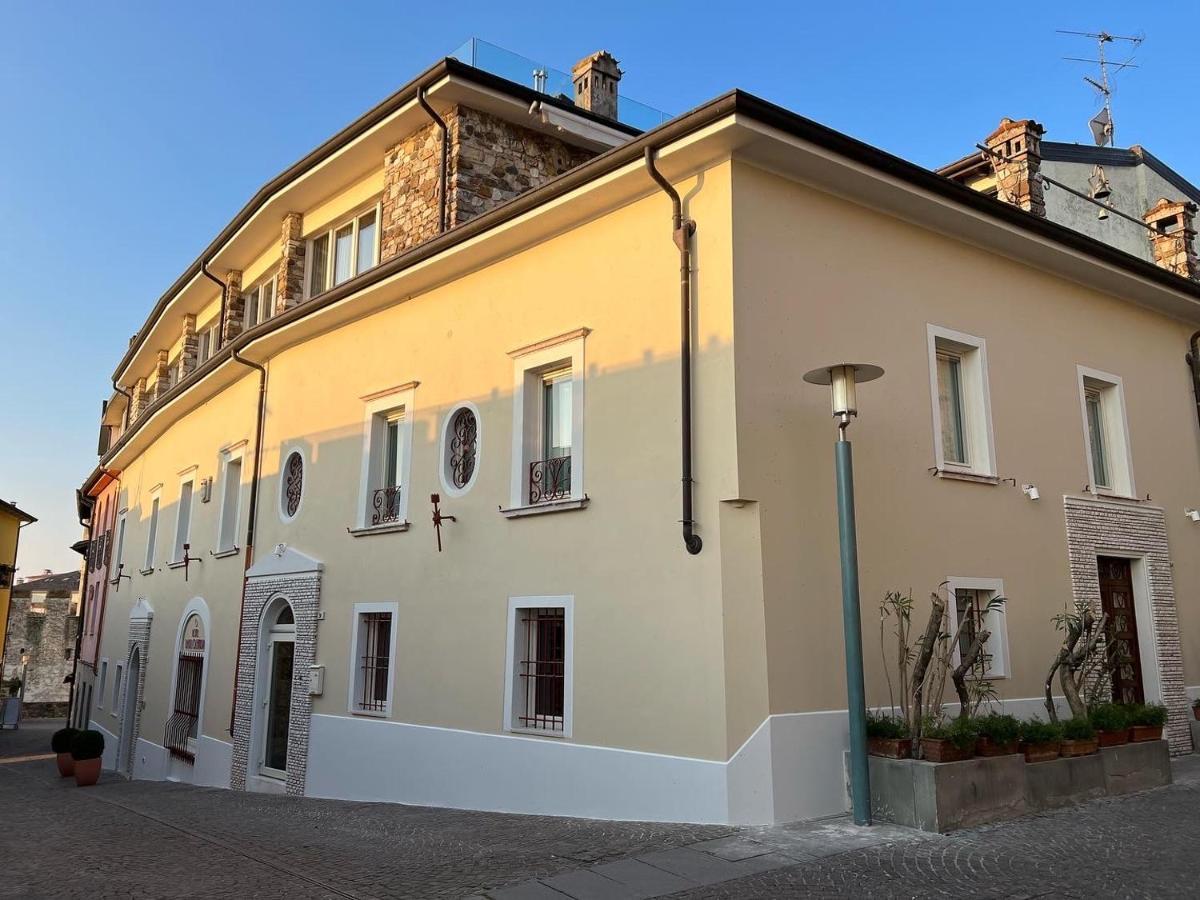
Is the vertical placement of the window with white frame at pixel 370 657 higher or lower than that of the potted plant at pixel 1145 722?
higher

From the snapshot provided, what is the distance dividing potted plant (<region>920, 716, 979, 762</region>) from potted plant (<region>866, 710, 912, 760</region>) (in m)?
0.15

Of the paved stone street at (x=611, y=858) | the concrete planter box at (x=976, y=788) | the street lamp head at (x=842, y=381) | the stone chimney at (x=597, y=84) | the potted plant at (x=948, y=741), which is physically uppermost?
the stone chimney at (x=597, y=84)

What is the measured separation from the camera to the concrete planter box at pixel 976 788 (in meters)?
7.24

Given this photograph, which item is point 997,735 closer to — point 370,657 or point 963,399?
point 963,399

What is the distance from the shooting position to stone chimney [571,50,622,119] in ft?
53.0

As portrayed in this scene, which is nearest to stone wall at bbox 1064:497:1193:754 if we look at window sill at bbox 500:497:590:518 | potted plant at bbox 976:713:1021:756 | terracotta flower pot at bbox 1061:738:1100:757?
terracotta flower pot at bbox 1061:738:1100:757

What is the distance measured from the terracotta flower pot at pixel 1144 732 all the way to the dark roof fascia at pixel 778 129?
209 inches

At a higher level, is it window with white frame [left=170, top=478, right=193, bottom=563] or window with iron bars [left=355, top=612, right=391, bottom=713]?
window with white frame [left=170, top=478, right=193, bottom=563]

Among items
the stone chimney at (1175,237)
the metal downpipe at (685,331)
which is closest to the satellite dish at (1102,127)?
the stone chimney at (1175,237)

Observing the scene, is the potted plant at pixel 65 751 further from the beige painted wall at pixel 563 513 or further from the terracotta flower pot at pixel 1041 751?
the terracotta flower pot at pixel 1041 751

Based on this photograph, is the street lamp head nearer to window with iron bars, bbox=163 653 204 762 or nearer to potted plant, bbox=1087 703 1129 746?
potted plant, bbox=1087 703 1129 746

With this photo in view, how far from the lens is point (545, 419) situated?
10336 millimetres

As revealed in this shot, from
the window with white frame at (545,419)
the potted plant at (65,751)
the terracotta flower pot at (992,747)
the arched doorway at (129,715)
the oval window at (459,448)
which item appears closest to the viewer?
the terracotta flower pot at (992,747)

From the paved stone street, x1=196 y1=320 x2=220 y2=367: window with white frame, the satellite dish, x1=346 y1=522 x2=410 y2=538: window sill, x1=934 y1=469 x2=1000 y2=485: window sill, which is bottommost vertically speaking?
the paved stone street
